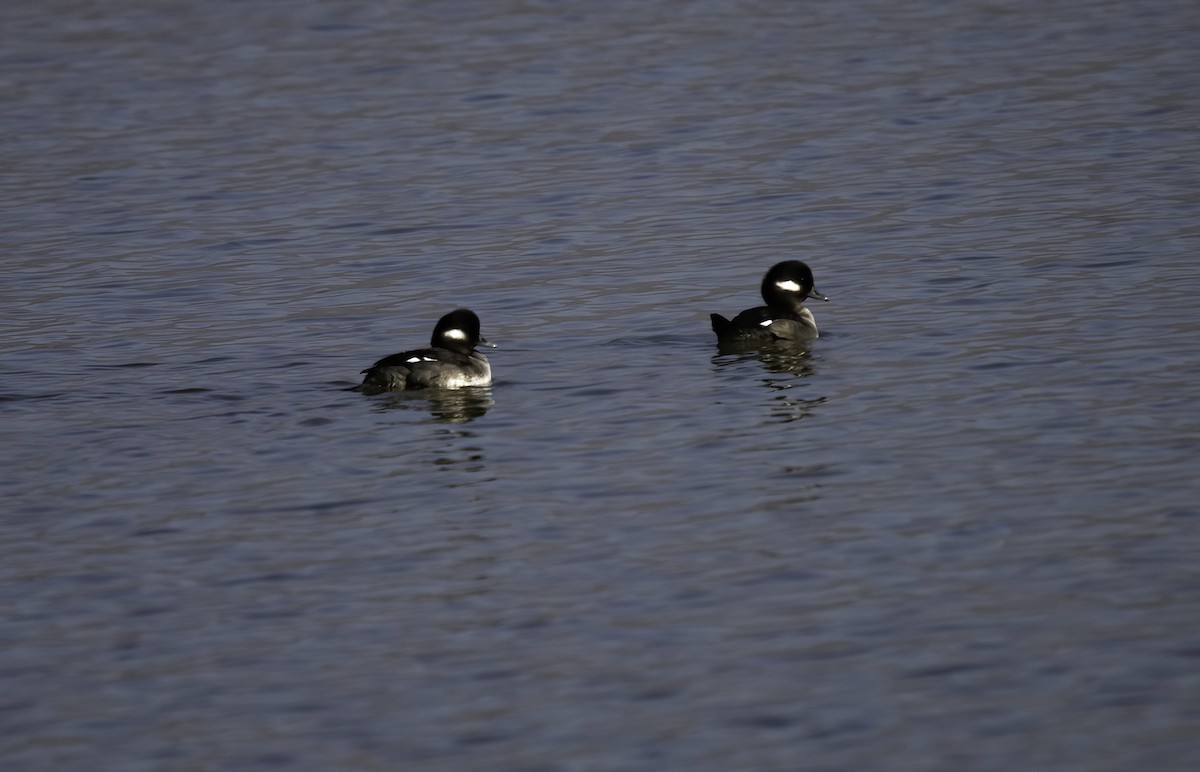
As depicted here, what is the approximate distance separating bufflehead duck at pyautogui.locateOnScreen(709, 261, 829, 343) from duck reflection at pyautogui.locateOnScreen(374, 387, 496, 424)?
2268 mm

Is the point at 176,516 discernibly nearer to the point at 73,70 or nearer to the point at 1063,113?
the point at 1063,113

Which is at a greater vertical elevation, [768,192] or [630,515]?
[768,192]

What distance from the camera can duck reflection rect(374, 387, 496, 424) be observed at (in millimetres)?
14133

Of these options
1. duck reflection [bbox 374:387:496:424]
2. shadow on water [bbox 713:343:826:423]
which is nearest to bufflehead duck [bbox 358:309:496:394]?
duck reflection [bbox 374:387:496:424]

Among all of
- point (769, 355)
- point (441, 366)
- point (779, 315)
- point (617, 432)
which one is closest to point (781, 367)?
point (769, 355)

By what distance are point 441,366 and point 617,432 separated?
197 centimetres

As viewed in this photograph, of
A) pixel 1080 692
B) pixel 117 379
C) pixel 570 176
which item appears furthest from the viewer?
pixel 570 176

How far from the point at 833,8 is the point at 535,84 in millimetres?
7416

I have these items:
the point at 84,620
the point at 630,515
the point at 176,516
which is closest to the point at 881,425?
the point at 630,515

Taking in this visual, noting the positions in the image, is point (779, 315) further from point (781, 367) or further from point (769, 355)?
point (781, 367)

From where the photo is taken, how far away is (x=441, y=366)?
14.6m

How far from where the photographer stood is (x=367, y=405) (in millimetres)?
14312

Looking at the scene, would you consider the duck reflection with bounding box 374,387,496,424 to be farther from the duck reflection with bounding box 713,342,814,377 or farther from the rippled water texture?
the duck reflection with bounding box 713,342,814,377

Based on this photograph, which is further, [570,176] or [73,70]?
[73,70]
